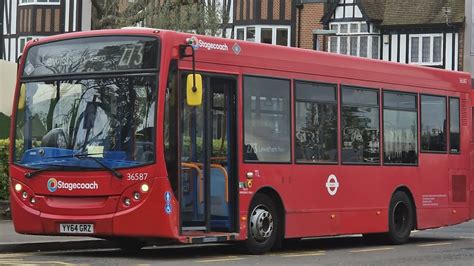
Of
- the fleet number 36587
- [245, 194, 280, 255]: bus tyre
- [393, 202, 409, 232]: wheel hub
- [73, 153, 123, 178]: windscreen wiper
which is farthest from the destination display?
[393, 202, 409, 232]: wheel hub

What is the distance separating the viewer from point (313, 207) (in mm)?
15758

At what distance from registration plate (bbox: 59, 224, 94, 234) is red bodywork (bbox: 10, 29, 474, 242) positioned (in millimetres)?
69

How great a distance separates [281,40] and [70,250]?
3894cm

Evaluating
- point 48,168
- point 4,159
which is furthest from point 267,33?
point 48,168

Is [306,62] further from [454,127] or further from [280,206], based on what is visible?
[454,127]

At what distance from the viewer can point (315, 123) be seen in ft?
51.8

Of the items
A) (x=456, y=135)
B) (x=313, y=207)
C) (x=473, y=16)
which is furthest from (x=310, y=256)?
(x=473, y=16)

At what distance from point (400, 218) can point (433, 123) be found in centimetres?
193

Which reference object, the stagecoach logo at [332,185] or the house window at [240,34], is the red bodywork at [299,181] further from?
the house window at [240,34]

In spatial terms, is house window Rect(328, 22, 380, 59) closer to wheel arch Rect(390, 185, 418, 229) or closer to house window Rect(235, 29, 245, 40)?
house window Rect(235, 29, 245, 40)

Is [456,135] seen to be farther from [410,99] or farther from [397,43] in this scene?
[397,43]

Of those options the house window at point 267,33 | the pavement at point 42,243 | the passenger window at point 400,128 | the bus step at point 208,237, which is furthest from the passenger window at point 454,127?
the house window at point 267,33

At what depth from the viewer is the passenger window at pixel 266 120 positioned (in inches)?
571

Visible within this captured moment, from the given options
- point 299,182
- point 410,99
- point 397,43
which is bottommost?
point 299,182
